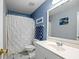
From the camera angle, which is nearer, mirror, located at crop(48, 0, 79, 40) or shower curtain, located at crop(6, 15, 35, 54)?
mirror, located at crop(48, 0, 79, 40)

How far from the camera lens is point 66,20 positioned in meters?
1.75

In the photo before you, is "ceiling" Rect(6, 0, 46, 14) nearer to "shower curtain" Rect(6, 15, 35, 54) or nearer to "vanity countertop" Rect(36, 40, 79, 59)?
"shower curtain" Rect(6, 15, 35, 54)

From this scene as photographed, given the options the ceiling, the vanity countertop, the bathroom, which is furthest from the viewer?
the ceiling

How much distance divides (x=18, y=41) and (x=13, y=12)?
72.4 inches

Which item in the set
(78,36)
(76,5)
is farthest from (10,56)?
(76,5)

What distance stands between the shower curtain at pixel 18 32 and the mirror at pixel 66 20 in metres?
1.46

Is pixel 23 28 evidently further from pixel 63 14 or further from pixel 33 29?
pixel 63 14

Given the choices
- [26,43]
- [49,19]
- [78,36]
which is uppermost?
[49,19]

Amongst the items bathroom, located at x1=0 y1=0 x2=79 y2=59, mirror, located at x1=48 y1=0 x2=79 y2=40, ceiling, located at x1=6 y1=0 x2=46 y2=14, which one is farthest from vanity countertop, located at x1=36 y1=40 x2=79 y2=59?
ceiling, located at x1=6 y1=0 x2=46 y2=14

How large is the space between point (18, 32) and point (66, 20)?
2.04 metres

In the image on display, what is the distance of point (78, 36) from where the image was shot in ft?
4.65

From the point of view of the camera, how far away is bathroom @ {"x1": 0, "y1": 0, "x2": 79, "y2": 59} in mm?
1421

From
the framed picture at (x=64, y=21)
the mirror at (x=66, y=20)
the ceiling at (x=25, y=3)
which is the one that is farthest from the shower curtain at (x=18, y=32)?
the framed picture at (x=64, y=21)

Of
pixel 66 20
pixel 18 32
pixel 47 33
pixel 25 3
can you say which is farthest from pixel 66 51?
pixel 25 3
